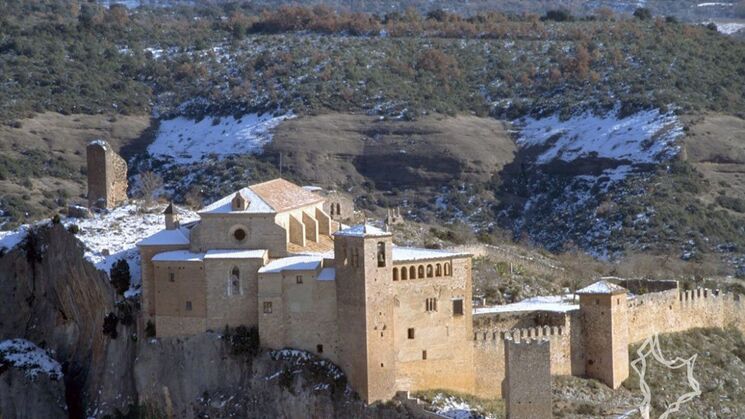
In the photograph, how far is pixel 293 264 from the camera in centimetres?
6556

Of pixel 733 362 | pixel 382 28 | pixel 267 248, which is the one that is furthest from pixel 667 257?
pixel 382 28

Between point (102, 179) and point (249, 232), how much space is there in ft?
45.9

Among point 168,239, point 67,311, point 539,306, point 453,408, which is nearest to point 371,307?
point 453,408

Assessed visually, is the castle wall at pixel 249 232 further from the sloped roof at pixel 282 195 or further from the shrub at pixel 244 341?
the shrub at pixel 244 341

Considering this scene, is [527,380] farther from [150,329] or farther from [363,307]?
[150,329]

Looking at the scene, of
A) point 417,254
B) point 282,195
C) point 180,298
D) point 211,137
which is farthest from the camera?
point 211,137

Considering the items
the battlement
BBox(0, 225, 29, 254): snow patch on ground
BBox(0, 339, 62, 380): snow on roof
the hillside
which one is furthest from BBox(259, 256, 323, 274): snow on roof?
the hillside

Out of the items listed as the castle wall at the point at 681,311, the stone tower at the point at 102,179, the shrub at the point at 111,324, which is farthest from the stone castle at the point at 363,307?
the stone tower at the point at 102,179

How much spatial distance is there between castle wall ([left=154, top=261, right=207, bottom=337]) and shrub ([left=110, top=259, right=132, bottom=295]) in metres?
2.74

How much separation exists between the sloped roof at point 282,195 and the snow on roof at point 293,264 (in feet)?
6.01

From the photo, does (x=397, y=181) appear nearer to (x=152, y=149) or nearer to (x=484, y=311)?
(x=152, y=149)

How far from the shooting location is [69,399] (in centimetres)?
7362

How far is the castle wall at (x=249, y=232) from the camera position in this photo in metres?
66.7

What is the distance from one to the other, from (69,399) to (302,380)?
11.8 meters
